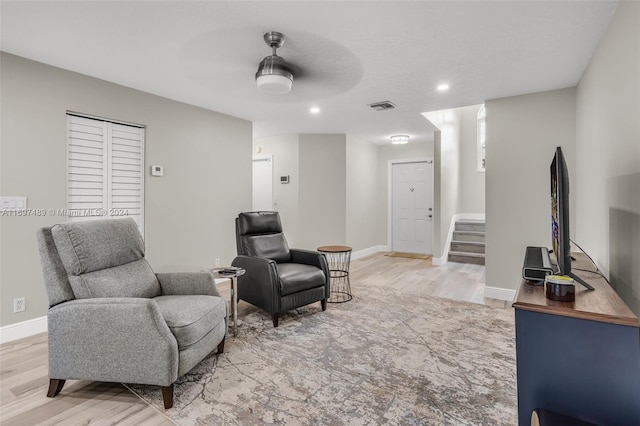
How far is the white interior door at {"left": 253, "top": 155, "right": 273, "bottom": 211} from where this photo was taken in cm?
607

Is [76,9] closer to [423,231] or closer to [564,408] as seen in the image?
[564,408]

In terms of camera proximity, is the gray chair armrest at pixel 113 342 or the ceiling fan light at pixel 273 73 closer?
the gray chair armrest at pixel 113 342

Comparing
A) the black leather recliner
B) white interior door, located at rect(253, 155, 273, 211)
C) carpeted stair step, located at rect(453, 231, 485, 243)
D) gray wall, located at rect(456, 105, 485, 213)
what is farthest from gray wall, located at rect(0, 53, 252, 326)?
gray wall, located at rect(456, 105, 485, 213)

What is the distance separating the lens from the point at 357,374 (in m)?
2.10

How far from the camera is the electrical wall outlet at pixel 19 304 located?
2689mm

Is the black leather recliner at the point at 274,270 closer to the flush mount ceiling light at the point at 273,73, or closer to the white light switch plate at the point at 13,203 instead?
the flush mount ceiling light at the point at 273,73

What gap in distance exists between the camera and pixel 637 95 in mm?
1651

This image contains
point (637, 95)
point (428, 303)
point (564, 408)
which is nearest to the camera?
point (564, 408)

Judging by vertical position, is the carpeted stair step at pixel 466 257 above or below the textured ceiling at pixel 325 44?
below

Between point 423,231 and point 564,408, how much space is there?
5606mm

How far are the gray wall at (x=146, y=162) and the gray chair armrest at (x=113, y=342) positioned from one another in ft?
4.65

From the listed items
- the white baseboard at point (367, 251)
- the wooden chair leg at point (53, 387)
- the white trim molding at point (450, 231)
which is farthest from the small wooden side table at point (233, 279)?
the white trim molding at point (450, 231)

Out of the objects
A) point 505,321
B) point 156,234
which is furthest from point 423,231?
point 156,234

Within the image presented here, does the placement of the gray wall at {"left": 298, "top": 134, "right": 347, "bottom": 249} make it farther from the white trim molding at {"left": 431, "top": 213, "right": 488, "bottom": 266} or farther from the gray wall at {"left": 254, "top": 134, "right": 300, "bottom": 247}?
the white trim molding at {"left": 431, "top": 213, "right": 488, "bottom": 266}
